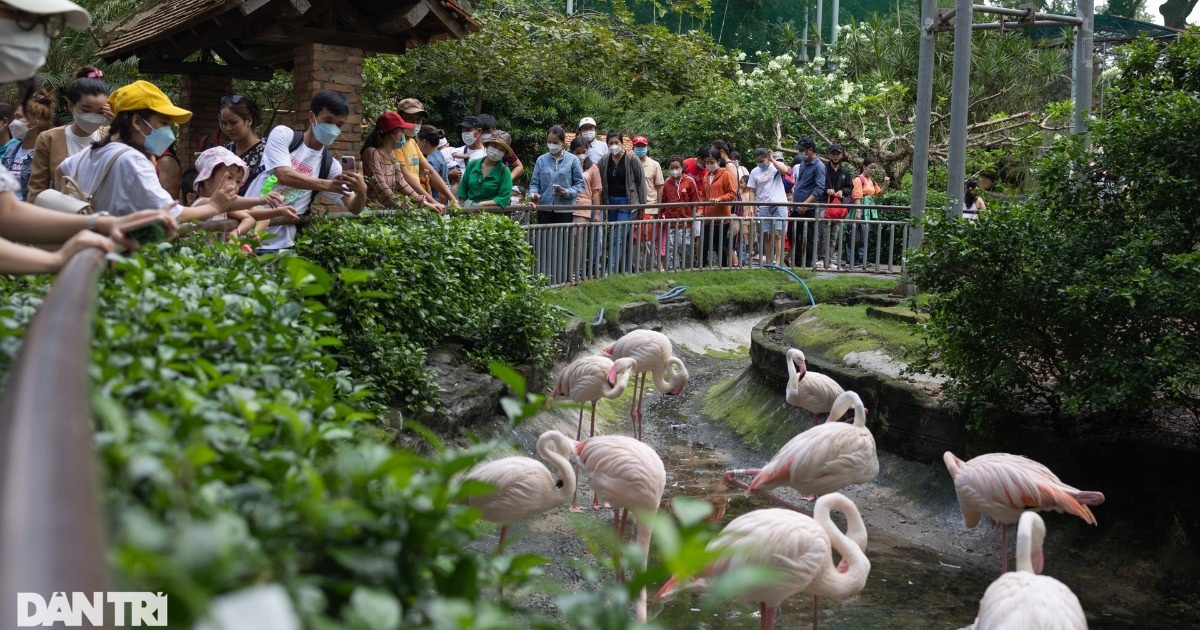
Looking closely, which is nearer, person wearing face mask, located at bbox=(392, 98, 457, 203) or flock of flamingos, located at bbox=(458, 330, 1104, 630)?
flock of flamingos, located at bbox=(458, 330, 1104, 630)

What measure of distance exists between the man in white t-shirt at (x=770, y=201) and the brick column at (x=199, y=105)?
7.20 metres

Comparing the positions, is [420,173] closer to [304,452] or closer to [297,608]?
[304,452]

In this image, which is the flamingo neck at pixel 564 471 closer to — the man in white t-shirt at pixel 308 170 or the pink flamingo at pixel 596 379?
the man in white t-shirt at pixel 308 170

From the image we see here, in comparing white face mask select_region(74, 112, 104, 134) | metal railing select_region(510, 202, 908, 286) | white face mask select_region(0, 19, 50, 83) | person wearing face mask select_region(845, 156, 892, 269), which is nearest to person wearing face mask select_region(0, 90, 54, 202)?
white face mask select_region(74, 112, 104, 134)

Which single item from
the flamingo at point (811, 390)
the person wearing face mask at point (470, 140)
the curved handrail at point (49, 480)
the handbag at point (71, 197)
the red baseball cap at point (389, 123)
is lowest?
the flamingo at point (811, 390)

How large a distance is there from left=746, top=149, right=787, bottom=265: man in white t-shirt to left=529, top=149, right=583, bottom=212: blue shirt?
3.37 metres

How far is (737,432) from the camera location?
1025 cm

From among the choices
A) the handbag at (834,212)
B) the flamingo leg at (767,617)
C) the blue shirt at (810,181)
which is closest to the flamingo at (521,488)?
the flamingo leg at (767,617)

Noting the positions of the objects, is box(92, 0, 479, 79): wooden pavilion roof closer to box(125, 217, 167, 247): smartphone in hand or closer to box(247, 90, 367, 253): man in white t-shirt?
box(247, 90, 367, 253): man in white t-shirt

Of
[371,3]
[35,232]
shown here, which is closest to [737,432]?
[371,3]

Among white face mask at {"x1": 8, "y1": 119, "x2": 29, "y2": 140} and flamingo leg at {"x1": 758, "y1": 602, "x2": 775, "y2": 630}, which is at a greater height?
white face mask at {"x1": 8, "y1": 119, "x2": 29, "y2": 140}

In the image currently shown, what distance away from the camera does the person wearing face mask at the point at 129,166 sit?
5254 millimetres

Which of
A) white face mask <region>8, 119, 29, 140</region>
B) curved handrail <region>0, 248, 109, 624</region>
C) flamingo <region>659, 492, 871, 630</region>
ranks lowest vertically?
flamingo <region>659, 492, 871, 630</region>

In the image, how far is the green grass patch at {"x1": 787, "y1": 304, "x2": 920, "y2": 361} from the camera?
10.2 m
